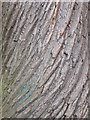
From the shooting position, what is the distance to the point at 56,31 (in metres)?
0.51

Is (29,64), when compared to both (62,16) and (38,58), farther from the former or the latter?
(62,16)

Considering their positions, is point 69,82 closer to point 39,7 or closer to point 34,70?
point 34,70

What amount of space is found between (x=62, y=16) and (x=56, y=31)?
0.04m

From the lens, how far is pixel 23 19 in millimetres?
525

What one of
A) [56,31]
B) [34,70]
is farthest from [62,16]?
[34,70]

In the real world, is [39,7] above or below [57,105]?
above

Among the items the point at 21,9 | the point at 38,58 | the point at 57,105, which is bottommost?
the point at 57,105

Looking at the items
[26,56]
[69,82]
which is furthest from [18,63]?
[69,82]

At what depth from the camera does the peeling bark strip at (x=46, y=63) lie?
19.4 inches

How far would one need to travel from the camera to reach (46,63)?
0.49 m

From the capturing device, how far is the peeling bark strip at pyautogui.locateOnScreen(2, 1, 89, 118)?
0.49 meters

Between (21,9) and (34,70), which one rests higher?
(21,9)

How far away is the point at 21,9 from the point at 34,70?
16cm

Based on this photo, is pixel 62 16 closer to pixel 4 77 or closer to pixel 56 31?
pixel 56 31
